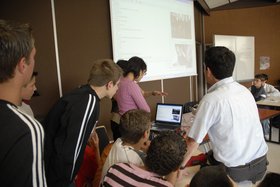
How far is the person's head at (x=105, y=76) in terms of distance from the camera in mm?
1491

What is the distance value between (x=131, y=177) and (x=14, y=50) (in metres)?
0.70

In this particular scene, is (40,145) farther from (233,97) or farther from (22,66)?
(233,97)

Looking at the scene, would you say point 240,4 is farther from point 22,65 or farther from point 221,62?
point 22,65

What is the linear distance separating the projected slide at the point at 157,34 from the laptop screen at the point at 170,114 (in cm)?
75

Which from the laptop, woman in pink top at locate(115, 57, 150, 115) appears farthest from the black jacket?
the laptop

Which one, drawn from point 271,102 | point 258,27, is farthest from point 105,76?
point 258,27

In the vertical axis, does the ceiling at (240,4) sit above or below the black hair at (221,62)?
above

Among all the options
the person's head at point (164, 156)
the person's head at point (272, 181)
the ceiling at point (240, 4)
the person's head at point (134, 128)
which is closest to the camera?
the person's head at point (272, 181)

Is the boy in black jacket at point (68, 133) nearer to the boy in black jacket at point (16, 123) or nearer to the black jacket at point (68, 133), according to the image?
the black jacket at point (68, 133)

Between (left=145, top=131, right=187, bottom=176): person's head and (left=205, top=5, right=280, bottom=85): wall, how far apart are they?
5946mm

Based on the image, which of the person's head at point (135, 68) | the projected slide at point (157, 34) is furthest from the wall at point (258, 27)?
the person's head at point (135, 68)

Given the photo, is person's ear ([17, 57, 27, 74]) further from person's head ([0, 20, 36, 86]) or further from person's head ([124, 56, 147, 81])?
person's head ([124, 56, 147, 81])

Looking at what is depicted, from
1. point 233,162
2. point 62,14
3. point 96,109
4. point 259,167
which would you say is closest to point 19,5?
point 62,14

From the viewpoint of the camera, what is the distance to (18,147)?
0.68 meters
